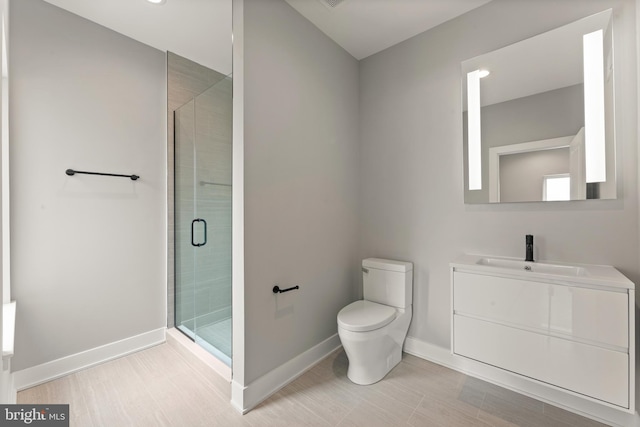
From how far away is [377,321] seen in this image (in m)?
1.97

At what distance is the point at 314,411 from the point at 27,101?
8.81ft

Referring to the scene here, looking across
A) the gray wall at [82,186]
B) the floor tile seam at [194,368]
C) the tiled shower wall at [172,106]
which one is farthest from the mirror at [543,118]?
the gray wall at [82,186]

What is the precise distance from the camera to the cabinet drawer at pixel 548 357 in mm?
1420

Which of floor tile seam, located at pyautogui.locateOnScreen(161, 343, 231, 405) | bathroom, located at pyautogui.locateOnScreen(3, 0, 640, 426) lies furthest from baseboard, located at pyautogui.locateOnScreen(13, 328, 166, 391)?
floor tile seam, located at pyautogui.locateOnScreen(161, 343, 231, 405)

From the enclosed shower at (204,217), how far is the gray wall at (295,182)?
1.71 feet

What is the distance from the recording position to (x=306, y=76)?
2199 mm

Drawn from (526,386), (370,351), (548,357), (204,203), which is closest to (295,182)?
(204,203)

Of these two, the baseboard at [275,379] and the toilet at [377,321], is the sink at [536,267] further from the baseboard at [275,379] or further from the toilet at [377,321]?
the baseboard at [275,379]

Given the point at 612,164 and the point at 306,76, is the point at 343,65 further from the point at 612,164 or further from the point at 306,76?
the point at 612,164

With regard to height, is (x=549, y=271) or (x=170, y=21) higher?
(x=170, y=21)

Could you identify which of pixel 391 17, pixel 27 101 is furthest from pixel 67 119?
pixel 391 17

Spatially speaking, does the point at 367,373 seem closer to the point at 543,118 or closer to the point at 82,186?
the point at 543,118

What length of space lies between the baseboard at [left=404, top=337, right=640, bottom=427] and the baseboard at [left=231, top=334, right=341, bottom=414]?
71 centimetres

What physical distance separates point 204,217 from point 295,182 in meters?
0.94
